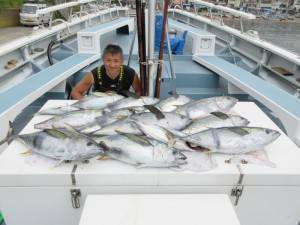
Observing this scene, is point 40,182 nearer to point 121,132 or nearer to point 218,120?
point 121,132

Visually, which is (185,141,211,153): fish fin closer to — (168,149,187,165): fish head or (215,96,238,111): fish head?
(168,149,187,165): fish head

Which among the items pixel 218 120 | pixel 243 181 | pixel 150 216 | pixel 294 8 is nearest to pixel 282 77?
pixel 218 120

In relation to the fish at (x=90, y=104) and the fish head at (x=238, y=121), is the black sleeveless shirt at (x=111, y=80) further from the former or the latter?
the fish head at (x=238, y=121)

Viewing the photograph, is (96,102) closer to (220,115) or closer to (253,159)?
(220,115)

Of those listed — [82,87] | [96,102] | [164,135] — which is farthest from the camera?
[82,87]

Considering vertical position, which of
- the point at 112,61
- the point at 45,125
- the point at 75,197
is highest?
the point at 112,61

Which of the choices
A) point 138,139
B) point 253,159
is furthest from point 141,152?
point 253,159

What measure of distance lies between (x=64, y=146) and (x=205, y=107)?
941 mm

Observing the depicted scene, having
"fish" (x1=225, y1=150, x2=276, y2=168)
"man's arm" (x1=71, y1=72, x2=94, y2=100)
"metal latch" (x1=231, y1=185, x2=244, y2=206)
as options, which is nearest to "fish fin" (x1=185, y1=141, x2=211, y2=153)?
"fish" (x1=225, y1=150, x2=276, y2=168)

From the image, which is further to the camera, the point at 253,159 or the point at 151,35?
the point at 151,35

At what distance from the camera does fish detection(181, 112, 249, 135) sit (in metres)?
1.45

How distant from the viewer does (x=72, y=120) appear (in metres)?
1.51

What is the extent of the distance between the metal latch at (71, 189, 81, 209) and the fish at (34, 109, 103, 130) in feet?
1.25

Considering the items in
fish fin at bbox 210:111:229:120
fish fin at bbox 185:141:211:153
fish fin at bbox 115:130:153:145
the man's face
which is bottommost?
fish fin at bbox 185:141:211:153
